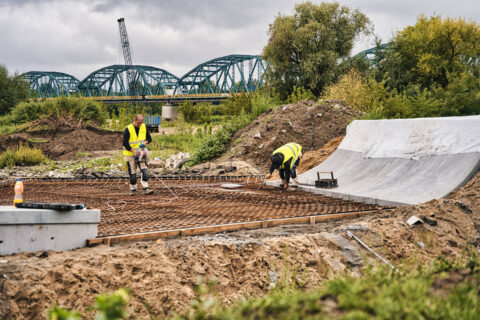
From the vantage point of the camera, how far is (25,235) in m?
4.80

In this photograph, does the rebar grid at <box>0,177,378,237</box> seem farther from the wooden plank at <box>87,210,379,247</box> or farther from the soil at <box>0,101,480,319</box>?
the soil at <box>0,101,480,319</box>

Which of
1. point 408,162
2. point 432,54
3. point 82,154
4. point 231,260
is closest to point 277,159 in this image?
point 408,162

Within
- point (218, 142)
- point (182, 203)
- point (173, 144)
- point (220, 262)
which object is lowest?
point (220, 262)

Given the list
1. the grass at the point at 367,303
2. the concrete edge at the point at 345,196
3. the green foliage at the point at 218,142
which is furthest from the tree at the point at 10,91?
the grass at the point at 367,303

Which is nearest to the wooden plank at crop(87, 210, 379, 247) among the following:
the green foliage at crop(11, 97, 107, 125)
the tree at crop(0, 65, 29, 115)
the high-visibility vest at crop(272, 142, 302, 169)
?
the high-visibility vest at crop(272, 142, 302, 169)

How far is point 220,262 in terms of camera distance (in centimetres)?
503

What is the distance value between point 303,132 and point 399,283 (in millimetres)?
13897

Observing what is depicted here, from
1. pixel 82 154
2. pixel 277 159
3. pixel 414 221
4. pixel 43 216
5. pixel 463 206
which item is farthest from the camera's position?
pixel 82 154

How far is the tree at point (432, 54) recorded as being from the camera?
3397 centimetres

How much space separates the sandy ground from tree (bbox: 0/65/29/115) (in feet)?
140

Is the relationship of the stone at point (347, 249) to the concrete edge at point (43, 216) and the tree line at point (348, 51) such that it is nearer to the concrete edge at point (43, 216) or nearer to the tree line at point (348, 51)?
the concrete edge at point (43, 216)

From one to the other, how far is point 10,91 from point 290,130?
37.7m

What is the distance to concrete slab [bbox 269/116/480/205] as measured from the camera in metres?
7.97

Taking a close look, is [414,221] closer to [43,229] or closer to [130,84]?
[43,229]
